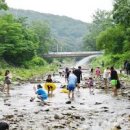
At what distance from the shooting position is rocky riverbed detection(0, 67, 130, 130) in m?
17.0

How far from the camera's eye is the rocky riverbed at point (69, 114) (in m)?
17.0

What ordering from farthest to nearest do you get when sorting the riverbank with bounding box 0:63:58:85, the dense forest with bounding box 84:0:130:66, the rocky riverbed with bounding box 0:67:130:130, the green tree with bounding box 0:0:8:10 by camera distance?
1. the dense forest with bounding box 84:0:130:66
2. the green tree with bounding box 0:0:8:10
3. the riverbank with bounding box 0:63:58:85
4. the rocky riverbed with bounding box 0:67:130:130

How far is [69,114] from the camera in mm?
20062

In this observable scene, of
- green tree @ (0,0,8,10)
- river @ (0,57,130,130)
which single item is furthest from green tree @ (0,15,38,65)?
river @ (0,57,130,130)

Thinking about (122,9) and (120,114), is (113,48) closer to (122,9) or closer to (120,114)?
(122,9)

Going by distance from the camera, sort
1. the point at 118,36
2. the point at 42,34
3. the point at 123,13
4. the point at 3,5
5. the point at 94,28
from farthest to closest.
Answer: the point at 94,28
the point at 42,34
the point at 118,36
the point at 123,13
the point at 3,5

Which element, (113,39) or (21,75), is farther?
(113,39)

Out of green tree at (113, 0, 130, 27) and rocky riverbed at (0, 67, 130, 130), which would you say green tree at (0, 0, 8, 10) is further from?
rocky riverbed at (0, 67, 130, 130)

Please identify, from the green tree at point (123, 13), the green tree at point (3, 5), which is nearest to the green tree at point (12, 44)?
the green tree at point (3, 5)

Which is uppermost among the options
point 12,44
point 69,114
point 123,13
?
point 123,13

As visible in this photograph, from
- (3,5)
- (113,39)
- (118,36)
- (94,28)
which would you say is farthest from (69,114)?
(94,28)

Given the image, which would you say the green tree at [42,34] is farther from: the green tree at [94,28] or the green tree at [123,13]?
the green tree at [123,13]

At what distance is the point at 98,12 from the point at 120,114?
13277cm

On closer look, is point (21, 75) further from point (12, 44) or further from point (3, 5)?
point (12, 44)
